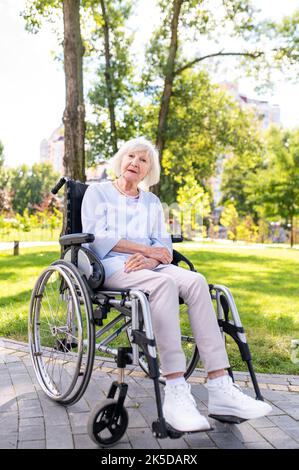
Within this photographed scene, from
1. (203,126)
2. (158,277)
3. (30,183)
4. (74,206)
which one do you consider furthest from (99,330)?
(30,183)

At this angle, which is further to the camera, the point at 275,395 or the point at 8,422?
the point at 275,395

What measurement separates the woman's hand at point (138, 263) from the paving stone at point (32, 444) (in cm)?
84

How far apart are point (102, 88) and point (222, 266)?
283 inches

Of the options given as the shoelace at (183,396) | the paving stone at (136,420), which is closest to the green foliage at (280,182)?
the paving stone at (136,420)

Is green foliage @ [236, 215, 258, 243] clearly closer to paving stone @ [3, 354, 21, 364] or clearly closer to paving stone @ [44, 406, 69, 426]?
paving stone @ [3, 354, 21, 364]

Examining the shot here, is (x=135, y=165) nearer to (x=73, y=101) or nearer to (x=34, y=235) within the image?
(x=73, y=101)

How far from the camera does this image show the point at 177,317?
7.91ft

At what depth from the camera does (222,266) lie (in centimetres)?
970

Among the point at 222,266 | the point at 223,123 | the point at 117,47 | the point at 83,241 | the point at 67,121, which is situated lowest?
the point at 222,266

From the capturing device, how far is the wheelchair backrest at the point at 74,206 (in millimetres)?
3031

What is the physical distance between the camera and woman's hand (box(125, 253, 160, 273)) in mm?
2664

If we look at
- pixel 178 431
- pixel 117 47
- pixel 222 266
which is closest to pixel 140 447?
pixel 178 431

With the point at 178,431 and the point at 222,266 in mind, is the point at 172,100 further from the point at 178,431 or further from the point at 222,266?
the point at 178,431

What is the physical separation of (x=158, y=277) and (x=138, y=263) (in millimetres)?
244
